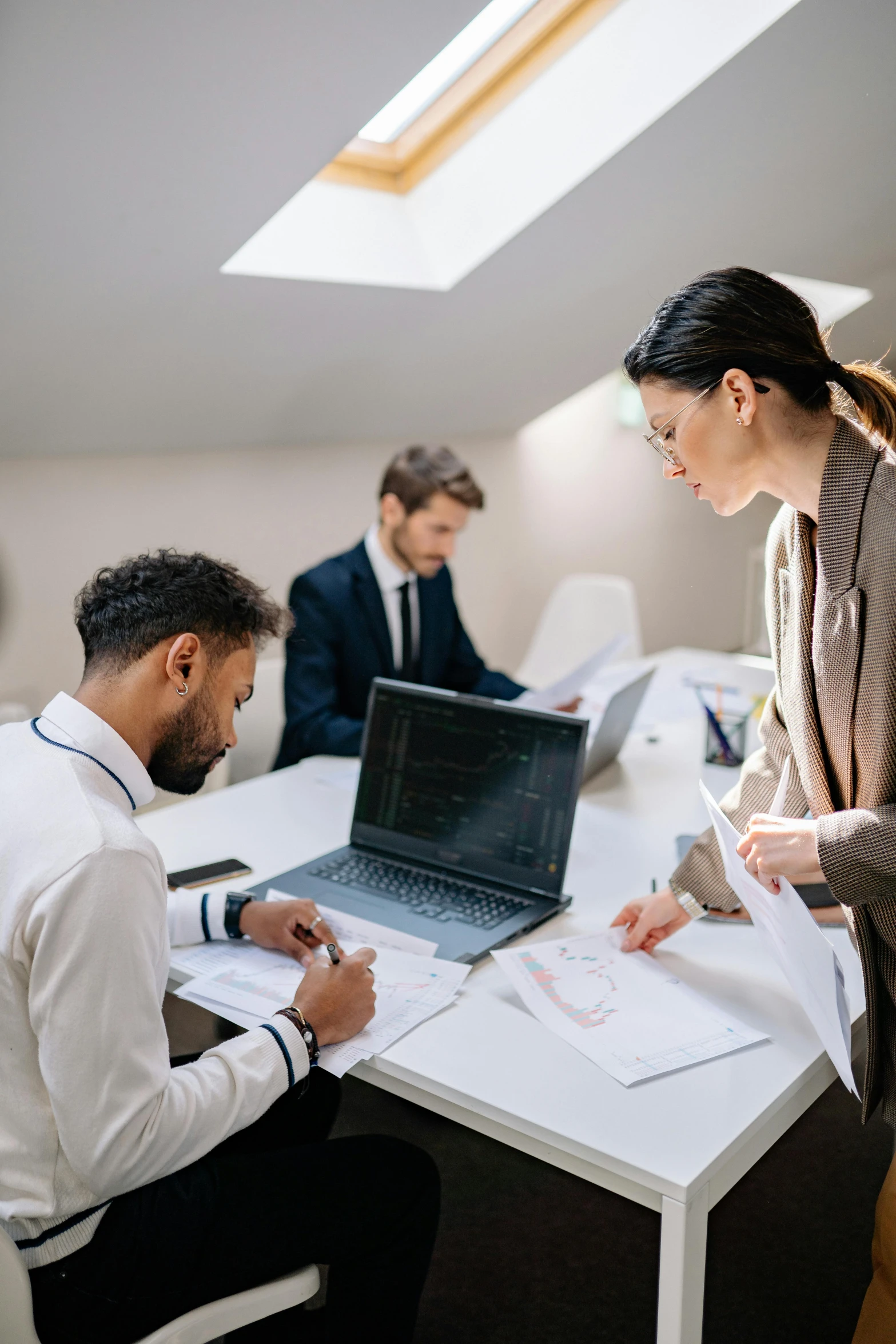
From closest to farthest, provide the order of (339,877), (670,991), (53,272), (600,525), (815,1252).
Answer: (670,991) → (339,877) → (815,1252) → (53,272) → (600,525)

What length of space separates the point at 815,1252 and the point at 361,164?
2828 millimetres

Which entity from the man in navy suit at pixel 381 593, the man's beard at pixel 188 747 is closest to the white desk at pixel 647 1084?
the man's beard at pixel 188 747

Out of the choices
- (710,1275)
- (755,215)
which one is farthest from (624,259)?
(710,1275)

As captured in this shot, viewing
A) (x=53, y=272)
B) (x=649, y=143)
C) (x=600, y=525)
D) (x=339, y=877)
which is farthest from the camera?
(x=600, y=525)

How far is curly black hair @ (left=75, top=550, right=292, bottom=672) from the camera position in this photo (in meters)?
1.21

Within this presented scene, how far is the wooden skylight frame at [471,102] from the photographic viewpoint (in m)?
2.66

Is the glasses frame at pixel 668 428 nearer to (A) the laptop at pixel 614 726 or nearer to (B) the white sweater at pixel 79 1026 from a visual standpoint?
(B) the white sweater at pixel 79 1026

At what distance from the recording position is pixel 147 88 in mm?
1957

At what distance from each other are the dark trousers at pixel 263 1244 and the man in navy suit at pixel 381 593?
133 cm

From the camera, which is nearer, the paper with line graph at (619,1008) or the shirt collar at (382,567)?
the paper with line graph at (619,1008)

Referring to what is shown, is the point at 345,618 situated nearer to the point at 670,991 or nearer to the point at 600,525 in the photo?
the point at 670,991

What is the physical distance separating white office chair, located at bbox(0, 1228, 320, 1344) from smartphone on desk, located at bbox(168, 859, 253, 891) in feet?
2.14

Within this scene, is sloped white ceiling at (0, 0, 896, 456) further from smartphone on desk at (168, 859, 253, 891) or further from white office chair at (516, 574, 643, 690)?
smartphone on desk at (168, 859, 253, 891)

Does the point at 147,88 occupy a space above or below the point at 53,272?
above
